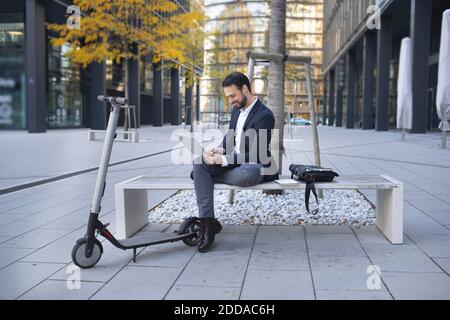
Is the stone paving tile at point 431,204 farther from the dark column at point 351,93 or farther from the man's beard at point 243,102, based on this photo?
the dark column at point 351,93

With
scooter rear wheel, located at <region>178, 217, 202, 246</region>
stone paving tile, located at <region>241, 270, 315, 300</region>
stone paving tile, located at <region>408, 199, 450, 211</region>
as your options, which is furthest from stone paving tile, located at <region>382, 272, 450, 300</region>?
stone paving tile, located at <region>408, 199, 450, 211</region>

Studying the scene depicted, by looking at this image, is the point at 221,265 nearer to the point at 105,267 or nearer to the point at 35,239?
the point at 105,267

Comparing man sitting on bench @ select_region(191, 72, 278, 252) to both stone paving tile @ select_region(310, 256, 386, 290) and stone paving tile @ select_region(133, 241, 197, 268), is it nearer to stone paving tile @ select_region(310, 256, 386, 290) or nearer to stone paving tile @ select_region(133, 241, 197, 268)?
stone paving tile @ select_region(133, 241, 197, 268)

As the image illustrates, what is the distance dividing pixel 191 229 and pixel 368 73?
33292mm

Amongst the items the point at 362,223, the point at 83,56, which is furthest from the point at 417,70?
the point at 362,223

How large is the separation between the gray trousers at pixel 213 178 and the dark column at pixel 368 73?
107ft

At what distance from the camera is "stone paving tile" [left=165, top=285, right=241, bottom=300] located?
324 centimetres

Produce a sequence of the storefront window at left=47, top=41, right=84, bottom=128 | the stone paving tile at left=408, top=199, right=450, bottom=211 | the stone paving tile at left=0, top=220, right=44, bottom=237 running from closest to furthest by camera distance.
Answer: the stone paving tile at left=0, top=220, right=44, bottom=237
the stone paving tile at left=408, top=199, right=450, bottom=211
the storefront window at left=47, top=41, right=84, bottom=128

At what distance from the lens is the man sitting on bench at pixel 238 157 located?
441 centimetres

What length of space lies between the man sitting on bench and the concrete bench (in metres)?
0.12

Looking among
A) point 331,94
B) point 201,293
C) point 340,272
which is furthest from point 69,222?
point 331,94

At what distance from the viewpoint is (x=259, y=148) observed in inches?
182

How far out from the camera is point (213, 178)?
4637mm

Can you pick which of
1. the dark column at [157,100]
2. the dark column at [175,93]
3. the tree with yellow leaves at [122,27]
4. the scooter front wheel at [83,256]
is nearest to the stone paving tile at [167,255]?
the scooter front wheel at [83,256]
